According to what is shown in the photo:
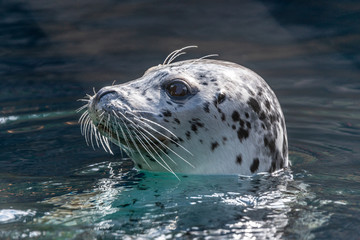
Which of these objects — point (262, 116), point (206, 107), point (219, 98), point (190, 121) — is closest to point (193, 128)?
point (190, 121)

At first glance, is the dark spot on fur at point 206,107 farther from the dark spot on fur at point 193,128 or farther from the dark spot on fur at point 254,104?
the dark spot on fur at point 254,104

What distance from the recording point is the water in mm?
3512

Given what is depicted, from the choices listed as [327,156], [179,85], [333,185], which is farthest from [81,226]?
[327,156]

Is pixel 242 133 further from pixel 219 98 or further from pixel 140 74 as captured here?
pixel 140 74

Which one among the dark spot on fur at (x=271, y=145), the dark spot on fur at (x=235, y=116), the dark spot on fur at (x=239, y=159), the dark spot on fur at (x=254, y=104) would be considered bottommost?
the dark spot on fur at (x=239, y=159)

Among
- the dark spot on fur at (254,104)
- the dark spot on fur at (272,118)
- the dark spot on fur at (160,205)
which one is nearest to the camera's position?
the dark spot on fur at (160,205)

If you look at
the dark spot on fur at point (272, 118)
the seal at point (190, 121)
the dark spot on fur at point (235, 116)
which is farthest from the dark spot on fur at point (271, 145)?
the dark spot on fur at point (235, 116)

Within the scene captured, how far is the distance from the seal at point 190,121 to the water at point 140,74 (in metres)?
0.15

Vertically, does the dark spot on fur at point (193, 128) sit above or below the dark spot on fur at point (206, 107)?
below

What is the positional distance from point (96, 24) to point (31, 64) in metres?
1.39

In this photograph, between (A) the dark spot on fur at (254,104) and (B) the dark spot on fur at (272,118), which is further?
(B) the dark spot on fur at (272,118)

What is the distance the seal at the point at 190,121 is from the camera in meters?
4.19

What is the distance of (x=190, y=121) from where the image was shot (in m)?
4.26

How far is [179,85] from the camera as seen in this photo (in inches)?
170
